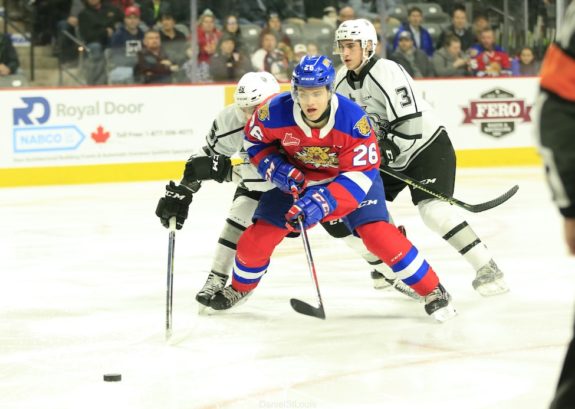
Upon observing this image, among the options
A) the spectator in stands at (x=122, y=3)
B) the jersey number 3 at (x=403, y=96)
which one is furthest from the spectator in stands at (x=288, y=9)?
the jersey number 3 at (x=403, y=96)

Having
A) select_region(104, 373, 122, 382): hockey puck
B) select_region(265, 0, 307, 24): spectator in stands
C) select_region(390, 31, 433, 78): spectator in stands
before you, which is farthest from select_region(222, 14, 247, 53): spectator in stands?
select_region(104, 373, 122, 382): hockey puck

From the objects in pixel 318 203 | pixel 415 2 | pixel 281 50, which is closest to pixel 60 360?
pixel 318 203

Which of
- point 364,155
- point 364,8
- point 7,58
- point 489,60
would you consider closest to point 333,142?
point 364,155

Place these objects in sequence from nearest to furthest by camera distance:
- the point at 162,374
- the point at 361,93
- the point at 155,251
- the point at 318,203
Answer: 1. the point at 162,374
2. the point at 318,203
3. the point at 361,93
4. the point at 155,251

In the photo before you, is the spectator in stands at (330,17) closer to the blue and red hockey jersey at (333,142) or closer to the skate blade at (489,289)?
the skate blade at (489,289)

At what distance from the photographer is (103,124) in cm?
812

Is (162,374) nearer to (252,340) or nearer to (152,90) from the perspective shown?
(252,340)

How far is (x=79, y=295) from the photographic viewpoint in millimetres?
4348

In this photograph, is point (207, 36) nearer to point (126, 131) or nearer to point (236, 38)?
point (236, 38)

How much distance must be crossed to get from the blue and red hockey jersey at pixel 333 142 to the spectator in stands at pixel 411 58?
18.3 feet

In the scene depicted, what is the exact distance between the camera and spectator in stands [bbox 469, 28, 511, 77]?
30.4ft

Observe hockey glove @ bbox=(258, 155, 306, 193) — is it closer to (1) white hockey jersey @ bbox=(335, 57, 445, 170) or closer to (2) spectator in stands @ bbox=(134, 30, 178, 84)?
(1) white hockey jersey @ bbox=(335, 57, 445, 170)

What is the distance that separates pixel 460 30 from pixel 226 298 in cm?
601

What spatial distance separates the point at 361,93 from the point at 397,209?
255 centimetres
